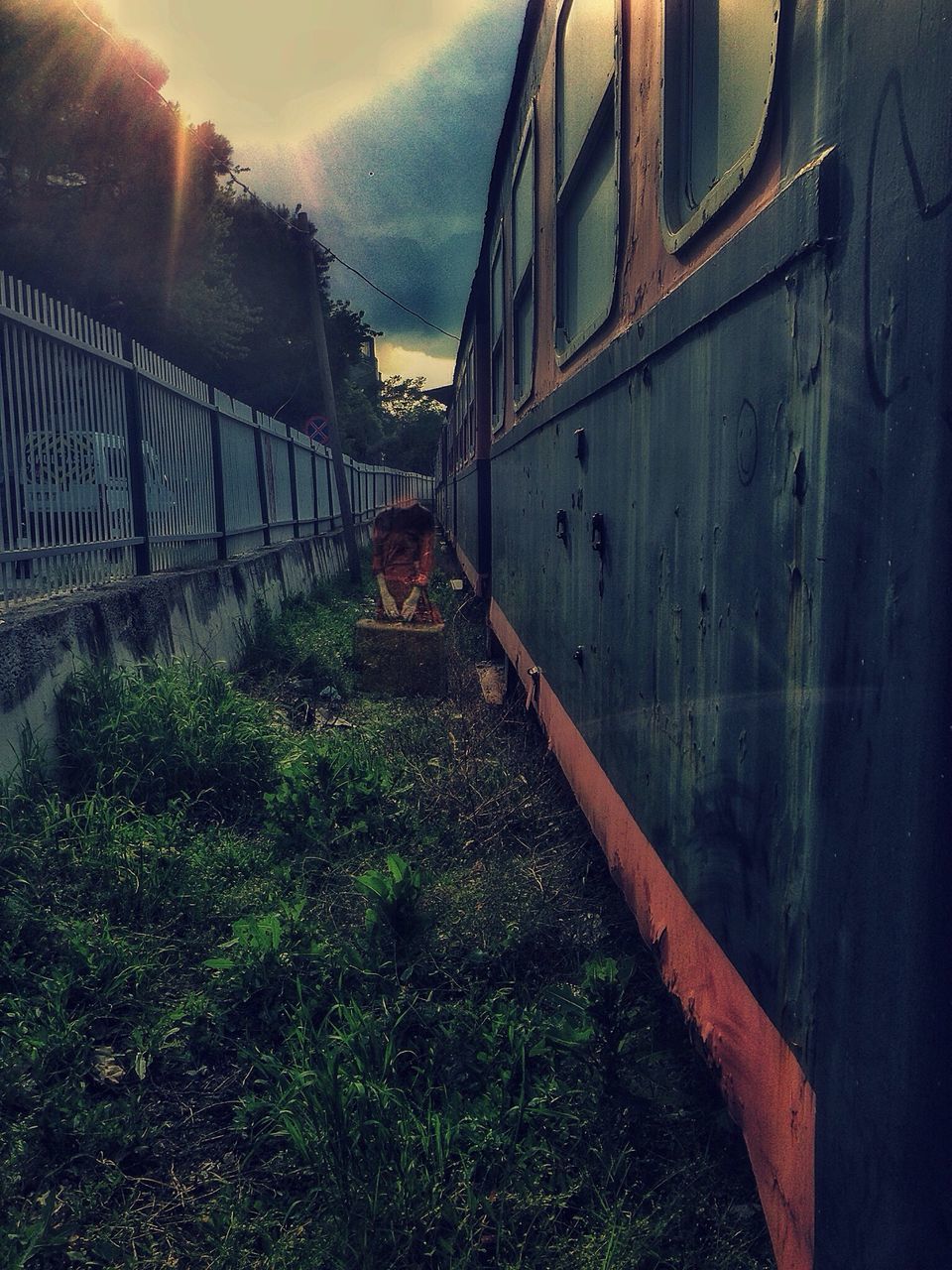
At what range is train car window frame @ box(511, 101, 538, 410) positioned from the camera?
4070 millimetres

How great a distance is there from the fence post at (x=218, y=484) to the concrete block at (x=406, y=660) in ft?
8.32

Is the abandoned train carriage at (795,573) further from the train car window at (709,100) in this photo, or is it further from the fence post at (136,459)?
the fence post at (136,459)

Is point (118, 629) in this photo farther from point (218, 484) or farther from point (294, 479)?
point (294, 479)

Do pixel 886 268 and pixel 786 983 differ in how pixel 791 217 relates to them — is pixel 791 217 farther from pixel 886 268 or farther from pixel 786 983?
pixel 786 983

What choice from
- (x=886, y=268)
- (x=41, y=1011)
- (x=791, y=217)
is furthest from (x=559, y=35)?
(x=41, y=1011)

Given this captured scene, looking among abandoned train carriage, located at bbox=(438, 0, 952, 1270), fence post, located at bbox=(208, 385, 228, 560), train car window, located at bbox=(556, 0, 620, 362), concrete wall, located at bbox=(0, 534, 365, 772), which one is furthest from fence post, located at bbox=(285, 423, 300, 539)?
abandoned train carriage, located at bbox=(438, 0, 952, 1270)

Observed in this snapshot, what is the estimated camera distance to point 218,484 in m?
8.22

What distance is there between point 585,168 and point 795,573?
215 cm

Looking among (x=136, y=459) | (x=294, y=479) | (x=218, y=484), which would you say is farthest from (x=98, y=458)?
(x=294, y=479)

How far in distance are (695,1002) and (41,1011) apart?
160 cm

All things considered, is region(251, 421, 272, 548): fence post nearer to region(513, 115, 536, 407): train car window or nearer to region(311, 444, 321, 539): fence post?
region(311, 444, 321, 539): fence post

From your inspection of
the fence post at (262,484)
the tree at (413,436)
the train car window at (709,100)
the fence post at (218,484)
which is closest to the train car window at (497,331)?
the fence post at (218,484)

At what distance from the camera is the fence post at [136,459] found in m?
5.92

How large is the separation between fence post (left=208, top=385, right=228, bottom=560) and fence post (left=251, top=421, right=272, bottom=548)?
1876mm
